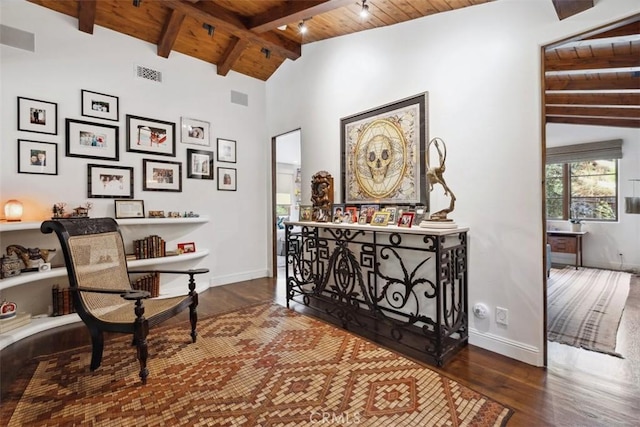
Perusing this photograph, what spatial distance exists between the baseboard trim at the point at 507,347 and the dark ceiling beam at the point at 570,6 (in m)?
2.38

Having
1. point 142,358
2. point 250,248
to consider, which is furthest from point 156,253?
point 142,358

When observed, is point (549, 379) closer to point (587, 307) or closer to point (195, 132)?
point (587, 307)

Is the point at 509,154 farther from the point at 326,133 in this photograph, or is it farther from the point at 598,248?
the point at 598,248

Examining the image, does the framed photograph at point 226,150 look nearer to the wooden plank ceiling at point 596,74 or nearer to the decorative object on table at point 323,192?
the decorative object on table at point 323,192

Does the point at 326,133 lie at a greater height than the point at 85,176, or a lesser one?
greater

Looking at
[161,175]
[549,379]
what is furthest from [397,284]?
[161,175]

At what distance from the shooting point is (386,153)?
317 cm

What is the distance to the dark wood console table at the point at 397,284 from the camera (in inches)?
94.9

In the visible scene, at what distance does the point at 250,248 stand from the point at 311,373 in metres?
3.09

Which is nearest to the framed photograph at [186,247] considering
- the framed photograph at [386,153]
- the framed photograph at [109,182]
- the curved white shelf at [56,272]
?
the curved white shelf at [56,272]

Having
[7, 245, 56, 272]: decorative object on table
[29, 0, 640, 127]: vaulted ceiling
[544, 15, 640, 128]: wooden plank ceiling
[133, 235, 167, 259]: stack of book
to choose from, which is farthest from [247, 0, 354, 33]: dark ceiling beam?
[7, 245, 56, 272]: decorative object on table

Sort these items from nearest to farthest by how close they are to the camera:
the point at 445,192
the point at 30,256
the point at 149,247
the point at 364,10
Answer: the point at 445,192 → the point at 364,10 → the point at 30,256 → the point at 149,247

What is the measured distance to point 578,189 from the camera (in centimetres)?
649

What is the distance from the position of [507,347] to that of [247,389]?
202cm
